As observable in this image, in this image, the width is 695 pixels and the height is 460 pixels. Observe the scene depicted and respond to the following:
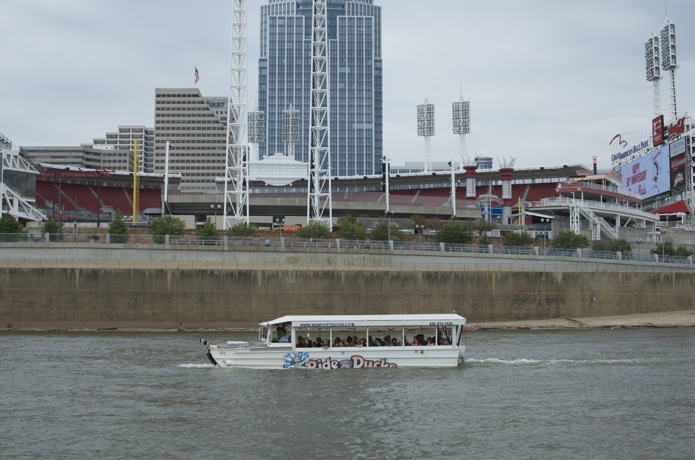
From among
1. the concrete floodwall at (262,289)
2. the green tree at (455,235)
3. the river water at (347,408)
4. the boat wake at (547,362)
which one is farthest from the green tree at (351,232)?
the boat wake at (547,362)

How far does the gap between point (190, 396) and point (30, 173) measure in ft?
273

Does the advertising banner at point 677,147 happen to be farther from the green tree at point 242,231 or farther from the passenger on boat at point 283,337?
the passenger on boat at point 283,337

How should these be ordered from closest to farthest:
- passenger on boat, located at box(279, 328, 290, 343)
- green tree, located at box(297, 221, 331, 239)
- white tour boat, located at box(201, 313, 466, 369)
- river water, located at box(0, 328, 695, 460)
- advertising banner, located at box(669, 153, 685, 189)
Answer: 1. river water, located at box(0, 328, 695, 460)
2. white tour boat, located at box(201, 313, 466, 369)
3. passenger on boat, located at box(279, 328, 290, 343)
4. green tree, located at box(297, 221, 331, 239)
5. advertising banner, located at box(669, 153, 685, 189)

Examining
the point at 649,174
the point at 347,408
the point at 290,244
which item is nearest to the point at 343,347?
the point at 347,408

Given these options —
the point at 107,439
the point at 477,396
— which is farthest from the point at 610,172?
the point at 107,439

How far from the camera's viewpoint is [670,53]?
139 m

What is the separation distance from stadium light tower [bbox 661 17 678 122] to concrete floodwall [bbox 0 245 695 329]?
224 feet

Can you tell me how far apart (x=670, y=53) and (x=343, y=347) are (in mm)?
114024

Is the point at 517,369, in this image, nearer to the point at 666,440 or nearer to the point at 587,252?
the point at 666,440

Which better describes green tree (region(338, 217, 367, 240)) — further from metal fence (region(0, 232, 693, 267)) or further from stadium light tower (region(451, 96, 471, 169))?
stadium light tower (region(451, 96, 471, 169))

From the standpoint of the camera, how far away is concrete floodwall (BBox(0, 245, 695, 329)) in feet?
227

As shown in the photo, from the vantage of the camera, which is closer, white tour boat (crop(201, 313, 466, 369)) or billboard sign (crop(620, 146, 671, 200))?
white tour boat (crop(201, 313, 466, 369))

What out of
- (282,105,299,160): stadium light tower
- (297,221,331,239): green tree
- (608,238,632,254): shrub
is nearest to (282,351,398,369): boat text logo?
(297,221,331,239): green tree

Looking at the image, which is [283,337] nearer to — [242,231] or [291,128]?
[242,231]
